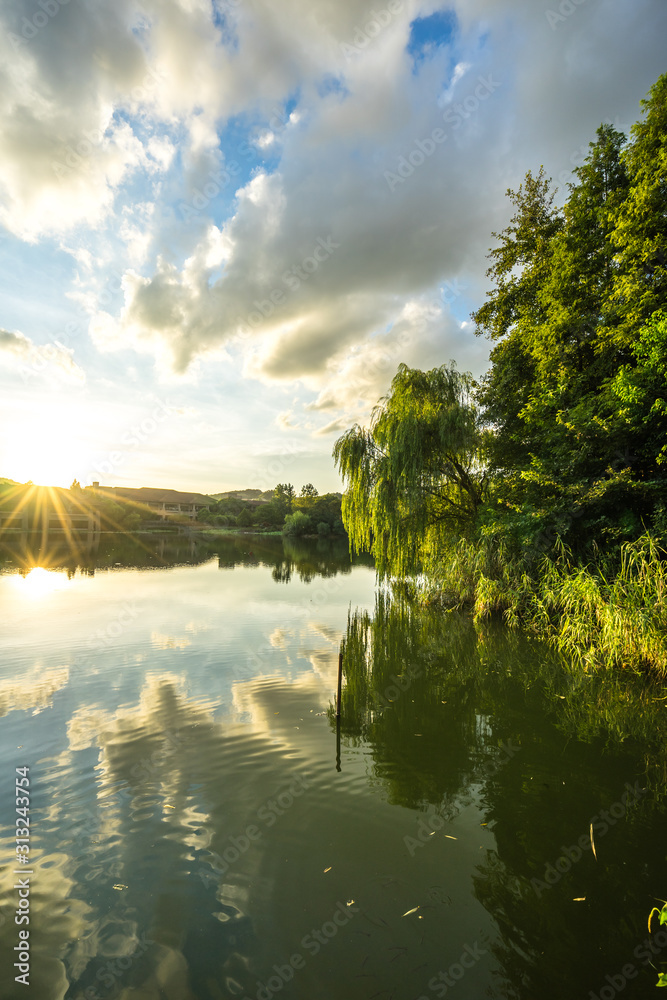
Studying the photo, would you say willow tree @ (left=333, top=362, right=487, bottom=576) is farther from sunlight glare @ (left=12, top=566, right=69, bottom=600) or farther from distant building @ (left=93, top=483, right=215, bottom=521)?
A: distant building @ (left=93, top=483, right=215, bottom=521)

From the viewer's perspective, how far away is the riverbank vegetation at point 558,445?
1030 centimetres

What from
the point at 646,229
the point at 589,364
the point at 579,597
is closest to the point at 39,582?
the point at 579,597

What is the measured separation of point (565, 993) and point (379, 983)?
1.33m

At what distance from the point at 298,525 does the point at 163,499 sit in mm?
32493

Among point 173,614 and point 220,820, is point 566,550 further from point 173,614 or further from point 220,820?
point 173,614

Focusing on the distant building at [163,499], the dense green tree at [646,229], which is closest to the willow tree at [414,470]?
the dense green tree at [646,229]

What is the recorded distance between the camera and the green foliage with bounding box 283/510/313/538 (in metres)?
67.8

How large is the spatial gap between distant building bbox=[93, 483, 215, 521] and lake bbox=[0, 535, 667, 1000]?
72744 mm

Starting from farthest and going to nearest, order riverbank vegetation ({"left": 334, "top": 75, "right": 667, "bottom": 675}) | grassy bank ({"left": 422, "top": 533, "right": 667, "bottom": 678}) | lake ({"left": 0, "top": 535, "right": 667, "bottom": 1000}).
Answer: riverbank vegetation ({"left": 334, "top": 75, "right": 667, "bottom": 675}) < grassy bank ({"left": 422, "top": 533, "right": 667, "bottom": 678}) < lake ({"left": 0, "top": 535, "right": 667, "bottom": 1000})

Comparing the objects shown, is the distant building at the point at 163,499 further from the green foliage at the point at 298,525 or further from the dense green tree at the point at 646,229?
the dense green tree at the point at 646,229

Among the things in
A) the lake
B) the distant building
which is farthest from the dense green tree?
the distant building

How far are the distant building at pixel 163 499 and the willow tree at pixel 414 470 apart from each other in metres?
65.9

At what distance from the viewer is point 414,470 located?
624 inches

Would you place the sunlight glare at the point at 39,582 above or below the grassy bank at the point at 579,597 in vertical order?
below
